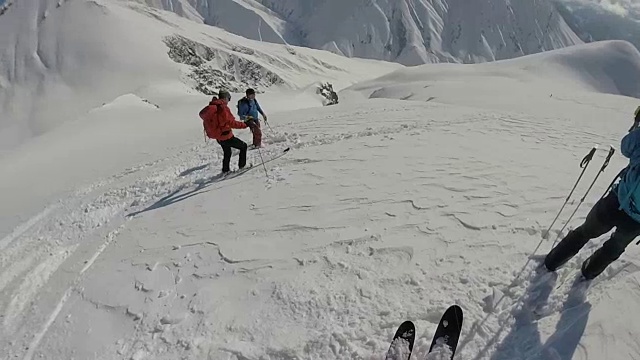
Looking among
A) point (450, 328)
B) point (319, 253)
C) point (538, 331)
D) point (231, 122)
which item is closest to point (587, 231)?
point (538, 331)

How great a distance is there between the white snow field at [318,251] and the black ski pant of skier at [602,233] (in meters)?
0.26

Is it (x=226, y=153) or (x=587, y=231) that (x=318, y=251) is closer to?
(x=587, y=231)

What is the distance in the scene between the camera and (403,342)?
13.3 feet

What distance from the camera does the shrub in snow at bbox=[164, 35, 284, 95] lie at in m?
60.5

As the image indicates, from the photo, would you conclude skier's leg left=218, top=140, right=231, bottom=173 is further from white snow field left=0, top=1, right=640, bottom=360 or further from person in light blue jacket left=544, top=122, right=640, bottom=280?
person in light blue jacket left=544, top=122, right=640, bottom=280

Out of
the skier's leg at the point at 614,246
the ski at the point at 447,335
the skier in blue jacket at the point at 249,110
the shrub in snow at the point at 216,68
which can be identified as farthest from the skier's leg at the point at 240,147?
the shrub in snow at the point at 216,68

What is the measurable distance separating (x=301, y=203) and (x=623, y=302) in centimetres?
467

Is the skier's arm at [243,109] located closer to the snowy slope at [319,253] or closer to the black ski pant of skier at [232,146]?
the snowy slope at [319,253]

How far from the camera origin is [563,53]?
158 ft

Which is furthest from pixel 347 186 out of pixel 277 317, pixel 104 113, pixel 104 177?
pixel 104 113

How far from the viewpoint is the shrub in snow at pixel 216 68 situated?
199ft

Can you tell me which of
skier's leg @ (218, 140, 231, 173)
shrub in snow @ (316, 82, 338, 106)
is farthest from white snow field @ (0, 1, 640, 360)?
shrub in snow @ (316, 82, 338, 106)

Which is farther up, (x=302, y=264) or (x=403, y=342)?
(x=302, y=264)

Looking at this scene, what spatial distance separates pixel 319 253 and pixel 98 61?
61734 millimetres
